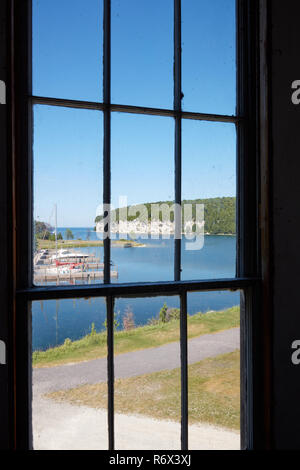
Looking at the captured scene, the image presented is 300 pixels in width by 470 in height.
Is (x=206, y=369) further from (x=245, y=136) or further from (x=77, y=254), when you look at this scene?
(x=245, y=136)

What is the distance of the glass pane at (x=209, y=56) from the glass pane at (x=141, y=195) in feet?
0.94

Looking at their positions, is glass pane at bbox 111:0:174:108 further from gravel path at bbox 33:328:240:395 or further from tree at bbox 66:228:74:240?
gravel path at bbox 33:328:240:395

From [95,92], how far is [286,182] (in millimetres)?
1267

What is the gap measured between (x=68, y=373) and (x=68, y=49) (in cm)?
189

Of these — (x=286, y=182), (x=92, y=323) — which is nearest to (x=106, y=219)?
(x=92, y=323)

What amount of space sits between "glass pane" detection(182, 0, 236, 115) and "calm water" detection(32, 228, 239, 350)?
34.7 inches

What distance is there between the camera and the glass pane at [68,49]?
1.57 m

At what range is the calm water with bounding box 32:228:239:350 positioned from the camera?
1.57 metres

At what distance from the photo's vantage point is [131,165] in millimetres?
1726

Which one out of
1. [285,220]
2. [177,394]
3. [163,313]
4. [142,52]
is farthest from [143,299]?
[142,52]

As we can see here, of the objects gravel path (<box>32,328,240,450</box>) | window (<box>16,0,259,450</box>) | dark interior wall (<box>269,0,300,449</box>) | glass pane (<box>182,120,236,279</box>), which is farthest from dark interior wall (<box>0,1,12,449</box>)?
dark interior wall (<box>269,0,300,449</box>)

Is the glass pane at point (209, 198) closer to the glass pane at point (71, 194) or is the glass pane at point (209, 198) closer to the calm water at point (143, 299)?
the calm water at point (143, 299)

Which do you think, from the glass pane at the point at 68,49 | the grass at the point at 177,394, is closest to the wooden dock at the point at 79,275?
the grass at the point at 177,394

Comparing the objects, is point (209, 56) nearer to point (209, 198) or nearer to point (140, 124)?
point (140, 124)
